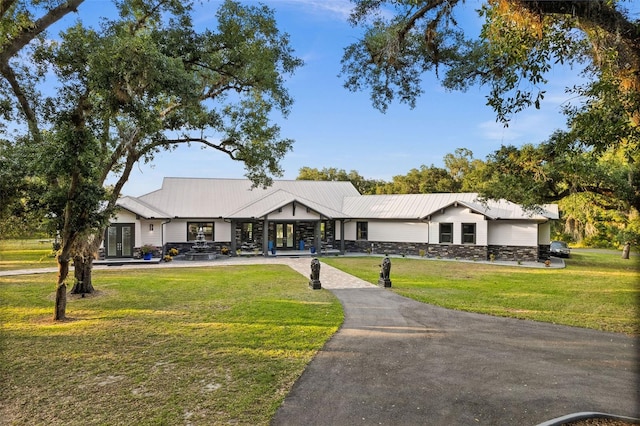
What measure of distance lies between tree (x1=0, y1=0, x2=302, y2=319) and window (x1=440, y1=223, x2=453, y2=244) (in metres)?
14.5

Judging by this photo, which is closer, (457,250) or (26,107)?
(26,107)

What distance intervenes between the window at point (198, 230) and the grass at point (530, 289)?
30.4 feet

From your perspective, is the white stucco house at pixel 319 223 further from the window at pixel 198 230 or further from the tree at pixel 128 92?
the tree at pixel 128 92

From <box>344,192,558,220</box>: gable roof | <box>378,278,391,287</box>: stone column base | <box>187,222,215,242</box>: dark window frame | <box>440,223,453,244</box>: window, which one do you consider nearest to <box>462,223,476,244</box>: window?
<box>440,223,453,244</box>: window

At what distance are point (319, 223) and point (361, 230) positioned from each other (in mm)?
4311

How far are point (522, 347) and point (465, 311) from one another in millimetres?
2868

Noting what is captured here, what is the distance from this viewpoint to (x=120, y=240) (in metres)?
22.1

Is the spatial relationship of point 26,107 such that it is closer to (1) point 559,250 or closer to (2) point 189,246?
(2) point 189,246

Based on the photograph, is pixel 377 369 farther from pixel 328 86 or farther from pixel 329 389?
pixel 328 86

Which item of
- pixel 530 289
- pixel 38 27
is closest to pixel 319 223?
pixel 530 289

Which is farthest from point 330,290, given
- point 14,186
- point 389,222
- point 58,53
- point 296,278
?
point 389,222

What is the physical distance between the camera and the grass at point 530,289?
9.74 meters

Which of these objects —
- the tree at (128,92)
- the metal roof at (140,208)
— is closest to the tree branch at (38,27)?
the tree at (128,92)

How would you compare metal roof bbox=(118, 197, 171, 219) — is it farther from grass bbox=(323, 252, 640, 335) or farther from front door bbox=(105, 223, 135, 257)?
grass bbox=(323, 252, 640, 335)
